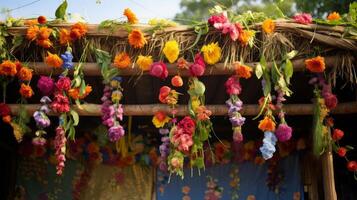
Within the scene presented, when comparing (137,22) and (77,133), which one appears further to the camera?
(77,133)

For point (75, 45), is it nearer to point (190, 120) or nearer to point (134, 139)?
point (190, 120)

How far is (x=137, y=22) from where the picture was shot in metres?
3.31

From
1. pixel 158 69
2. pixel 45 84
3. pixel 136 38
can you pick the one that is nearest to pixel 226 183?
pixel 158 69

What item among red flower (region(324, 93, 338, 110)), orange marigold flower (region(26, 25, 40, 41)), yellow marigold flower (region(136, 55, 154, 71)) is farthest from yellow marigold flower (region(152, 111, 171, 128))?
red flower (region(324, 93, 338, 110))

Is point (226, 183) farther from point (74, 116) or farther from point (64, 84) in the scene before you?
point (64, 84)

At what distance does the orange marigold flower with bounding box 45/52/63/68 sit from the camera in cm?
321

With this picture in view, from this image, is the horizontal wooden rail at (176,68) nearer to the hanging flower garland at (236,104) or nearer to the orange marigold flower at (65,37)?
the hanging flower garland at (236,104)

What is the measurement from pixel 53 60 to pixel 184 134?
1109 millimetres

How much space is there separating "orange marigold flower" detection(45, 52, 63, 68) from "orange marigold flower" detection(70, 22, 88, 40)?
191 mm

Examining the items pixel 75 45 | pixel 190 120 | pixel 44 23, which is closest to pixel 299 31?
pixel 190 120

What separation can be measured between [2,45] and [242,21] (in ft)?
5.95

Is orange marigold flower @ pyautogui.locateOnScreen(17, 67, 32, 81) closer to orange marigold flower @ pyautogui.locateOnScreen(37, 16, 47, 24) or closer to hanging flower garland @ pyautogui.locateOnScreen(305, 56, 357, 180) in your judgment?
orange marigold flower @ pyautogui.locateOnScreen(37, 16, 47, 24)

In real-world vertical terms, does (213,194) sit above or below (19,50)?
below

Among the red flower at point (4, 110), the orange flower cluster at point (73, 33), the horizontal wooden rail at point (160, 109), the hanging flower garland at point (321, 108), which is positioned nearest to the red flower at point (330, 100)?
the hanging flower garland at point (321, 108)
